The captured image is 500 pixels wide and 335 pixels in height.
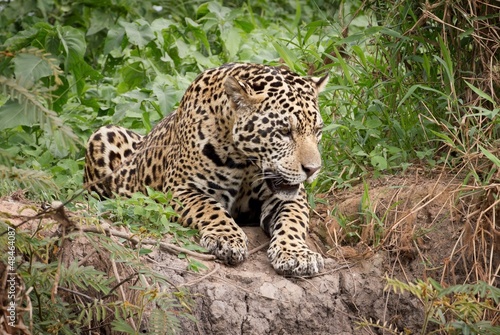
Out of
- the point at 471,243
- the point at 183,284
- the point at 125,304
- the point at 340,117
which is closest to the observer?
the point at 125,304

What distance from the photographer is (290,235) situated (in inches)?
299

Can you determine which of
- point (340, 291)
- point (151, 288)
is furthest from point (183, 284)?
point (340, 291)

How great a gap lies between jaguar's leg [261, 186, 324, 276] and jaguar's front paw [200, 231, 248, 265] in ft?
0.77

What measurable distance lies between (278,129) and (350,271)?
3.84 ft

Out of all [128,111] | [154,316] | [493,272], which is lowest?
[128,111]

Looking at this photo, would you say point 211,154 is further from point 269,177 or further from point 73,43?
point 73,43

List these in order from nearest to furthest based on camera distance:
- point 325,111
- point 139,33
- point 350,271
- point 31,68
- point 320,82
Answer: point 350,271, point 320,82, point 31,68, point 325,111, point 139,33

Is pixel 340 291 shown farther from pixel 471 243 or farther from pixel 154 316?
pixel 154 316

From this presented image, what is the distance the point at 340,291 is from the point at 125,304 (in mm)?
2131

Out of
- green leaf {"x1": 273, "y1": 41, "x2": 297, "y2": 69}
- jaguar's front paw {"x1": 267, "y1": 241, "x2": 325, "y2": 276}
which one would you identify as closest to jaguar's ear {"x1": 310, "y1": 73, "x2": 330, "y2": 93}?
green leaf {"x1": 273, "y1": 41, "x2": 297, "y2": 69}

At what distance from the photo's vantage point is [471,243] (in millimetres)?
7203

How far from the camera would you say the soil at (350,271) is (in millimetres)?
6934

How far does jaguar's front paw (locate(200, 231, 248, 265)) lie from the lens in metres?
7.28

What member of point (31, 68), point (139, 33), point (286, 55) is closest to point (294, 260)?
point (286, 55)
